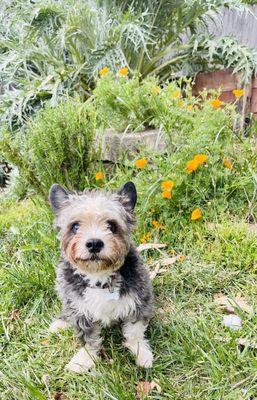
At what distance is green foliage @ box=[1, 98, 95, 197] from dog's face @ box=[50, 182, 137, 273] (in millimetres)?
1105

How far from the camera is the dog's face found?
2.15 metres

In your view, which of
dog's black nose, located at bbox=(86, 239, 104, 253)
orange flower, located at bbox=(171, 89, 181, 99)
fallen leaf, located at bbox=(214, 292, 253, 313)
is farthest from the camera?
orange flower, located at bbox=(171, 89, 181, 99)

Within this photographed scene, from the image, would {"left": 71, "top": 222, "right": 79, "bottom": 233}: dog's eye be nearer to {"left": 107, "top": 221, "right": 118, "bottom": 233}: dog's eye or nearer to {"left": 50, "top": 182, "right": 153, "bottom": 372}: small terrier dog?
{"left": 50, "top": 182, "right": 153, "bottom": 372}: small terrier dog

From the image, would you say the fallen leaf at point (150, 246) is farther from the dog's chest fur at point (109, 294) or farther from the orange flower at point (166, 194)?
the dog's chest fur at point (109, 294)

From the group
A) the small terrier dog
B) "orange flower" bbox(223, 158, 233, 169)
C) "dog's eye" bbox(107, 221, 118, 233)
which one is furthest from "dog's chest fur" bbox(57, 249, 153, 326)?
"orange flower" bbox(223, 158, 233, 169)

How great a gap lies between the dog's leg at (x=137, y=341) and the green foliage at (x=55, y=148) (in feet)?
5.39

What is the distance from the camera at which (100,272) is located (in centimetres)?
229

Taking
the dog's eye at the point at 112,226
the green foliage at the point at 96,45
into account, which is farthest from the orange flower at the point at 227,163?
the green foliage at the point at 96,45

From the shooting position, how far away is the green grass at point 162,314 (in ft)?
7.22

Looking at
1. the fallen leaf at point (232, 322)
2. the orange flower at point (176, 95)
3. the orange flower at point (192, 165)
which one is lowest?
the fallen leaf at point (232, 322)

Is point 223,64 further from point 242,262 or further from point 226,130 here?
point 242,262

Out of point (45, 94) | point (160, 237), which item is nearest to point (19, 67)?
point (45, 94)

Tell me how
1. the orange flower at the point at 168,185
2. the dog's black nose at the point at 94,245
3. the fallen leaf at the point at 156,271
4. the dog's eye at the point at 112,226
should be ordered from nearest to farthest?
1. the dog's black nose at the point at 94,245
2. the dog's eye at the point at 112,226
3. the fallen leaf at the point at 156,271
4. the orange flower at the point at 168,185

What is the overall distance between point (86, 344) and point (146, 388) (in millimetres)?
521
